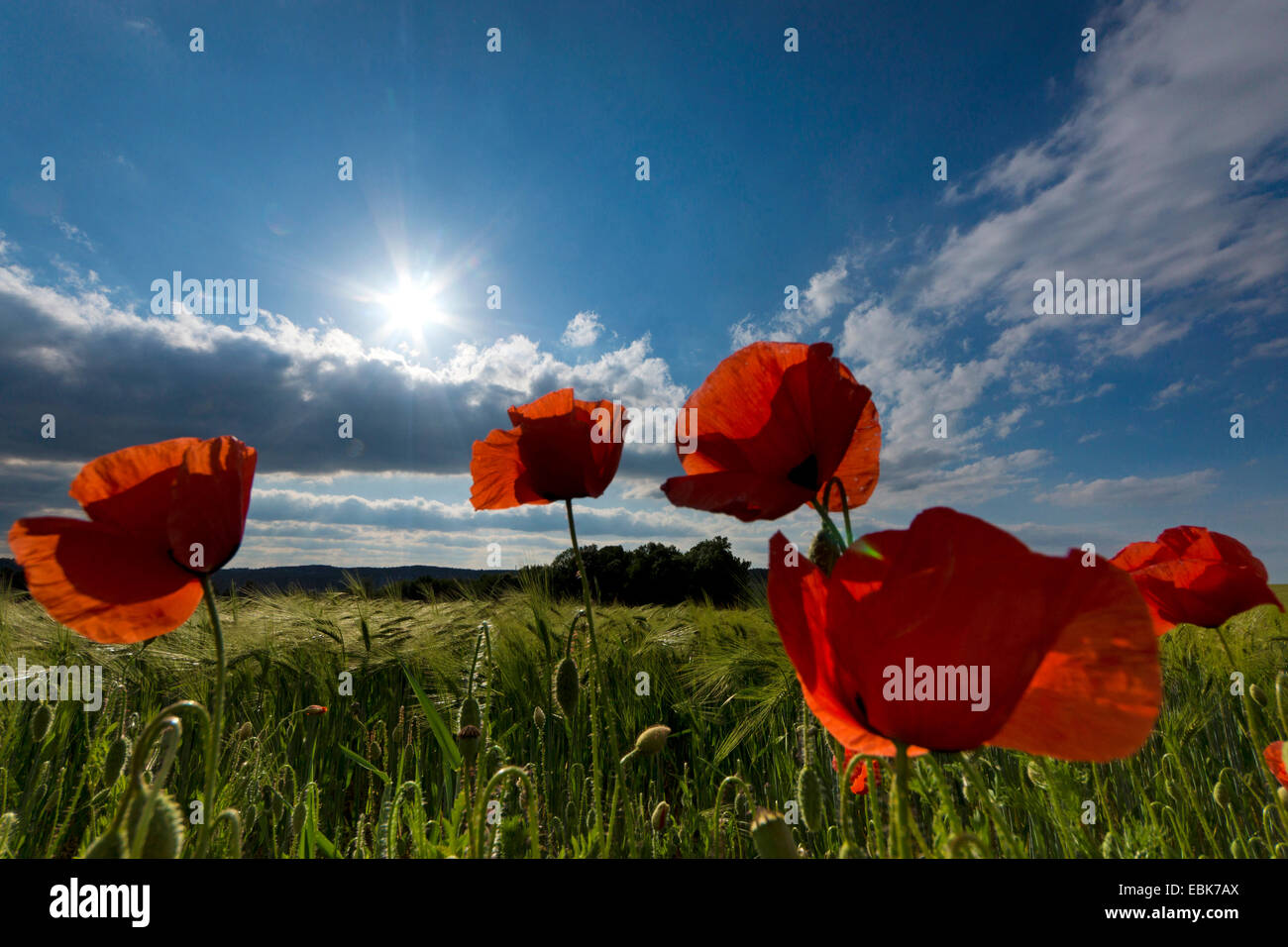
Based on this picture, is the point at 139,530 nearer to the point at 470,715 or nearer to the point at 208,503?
the point at 208,503

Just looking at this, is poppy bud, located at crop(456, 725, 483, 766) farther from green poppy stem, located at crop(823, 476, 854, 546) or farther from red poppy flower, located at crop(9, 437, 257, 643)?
green poppy stem, located at crop(823, 476, 854, 546)

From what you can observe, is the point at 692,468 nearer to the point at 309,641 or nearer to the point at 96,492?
the point at 96,492

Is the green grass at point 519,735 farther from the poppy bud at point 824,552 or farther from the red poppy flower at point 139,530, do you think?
the poppy bud at point 824,552

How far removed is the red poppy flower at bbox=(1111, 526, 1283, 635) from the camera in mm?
1017

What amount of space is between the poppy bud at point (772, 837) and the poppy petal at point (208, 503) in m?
0.54

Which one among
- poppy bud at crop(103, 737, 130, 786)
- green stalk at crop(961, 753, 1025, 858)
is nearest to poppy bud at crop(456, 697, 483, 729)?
poppy bud at crop(103, 737, 130, 786)

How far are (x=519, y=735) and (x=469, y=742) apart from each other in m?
1.22

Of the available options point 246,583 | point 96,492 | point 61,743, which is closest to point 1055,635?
point 96,492

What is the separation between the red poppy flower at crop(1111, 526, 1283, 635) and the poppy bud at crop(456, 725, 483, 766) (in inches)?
43.6

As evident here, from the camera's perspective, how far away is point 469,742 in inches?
42.3

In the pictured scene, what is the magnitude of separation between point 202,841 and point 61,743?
2046mm

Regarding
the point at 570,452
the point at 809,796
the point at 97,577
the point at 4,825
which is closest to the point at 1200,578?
the point at 809,796
